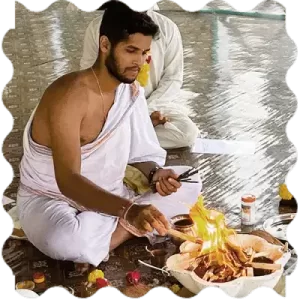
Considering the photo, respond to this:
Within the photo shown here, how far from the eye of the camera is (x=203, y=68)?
3.17 m

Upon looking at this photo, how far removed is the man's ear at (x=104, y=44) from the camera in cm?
288

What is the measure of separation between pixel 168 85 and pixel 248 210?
0.55 metres

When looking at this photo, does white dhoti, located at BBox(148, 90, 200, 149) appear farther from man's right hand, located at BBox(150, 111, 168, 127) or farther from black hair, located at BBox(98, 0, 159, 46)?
black hair, located at BBox(98, 0, 159, 46)

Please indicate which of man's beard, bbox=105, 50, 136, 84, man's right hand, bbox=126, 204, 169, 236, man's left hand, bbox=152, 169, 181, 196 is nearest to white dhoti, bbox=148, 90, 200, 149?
man's left hand, bbox=152, 169, 181, 196

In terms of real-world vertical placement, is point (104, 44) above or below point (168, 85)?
above

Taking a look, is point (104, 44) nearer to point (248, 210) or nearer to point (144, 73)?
point (144, 73)

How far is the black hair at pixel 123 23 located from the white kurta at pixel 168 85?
6 cm

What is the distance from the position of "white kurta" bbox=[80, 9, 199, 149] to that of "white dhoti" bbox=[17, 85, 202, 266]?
0.23ft

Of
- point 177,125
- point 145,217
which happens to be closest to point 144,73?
point 177,125

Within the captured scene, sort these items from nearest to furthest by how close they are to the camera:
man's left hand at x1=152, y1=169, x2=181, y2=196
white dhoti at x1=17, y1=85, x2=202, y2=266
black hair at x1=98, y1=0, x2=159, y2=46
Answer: black hair at x1=98, y1=0, x2=159, y2=46, white dhoti at x1=17, y1=85, x2=202, y2=266, man's left hand at x1=152, y1=169, x2=181, y2=196

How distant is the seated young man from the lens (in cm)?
288

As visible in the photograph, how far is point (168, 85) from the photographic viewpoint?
123 inches

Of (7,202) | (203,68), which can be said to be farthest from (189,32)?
(7,202)

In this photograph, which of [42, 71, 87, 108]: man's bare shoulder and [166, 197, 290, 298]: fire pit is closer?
[42, 71, 87, 108]: man's bare shoulder
